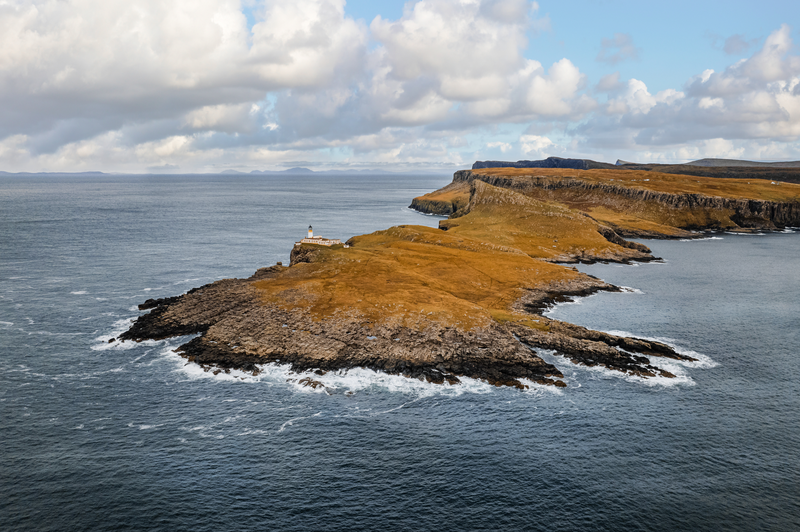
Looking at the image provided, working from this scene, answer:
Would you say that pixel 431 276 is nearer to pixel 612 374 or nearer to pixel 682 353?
pixel 612 374

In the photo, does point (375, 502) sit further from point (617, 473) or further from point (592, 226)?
point (592, 226)

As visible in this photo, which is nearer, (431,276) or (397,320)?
(397,320)

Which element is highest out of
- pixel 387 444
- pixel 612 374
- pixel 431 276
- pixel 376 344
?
pixel 431 276

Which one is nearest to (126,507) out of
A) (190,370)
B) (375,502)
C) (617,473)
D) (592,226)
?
(375,502)

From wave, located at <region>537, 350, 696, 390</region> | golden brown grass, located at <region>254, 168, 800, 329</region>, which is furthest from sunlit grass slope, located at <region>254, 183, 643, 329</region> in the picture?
wave, located at <region>537, 350, 696, 390</region>

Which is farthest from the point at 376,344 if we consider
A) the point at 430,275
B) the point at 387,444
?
the point at 430,275

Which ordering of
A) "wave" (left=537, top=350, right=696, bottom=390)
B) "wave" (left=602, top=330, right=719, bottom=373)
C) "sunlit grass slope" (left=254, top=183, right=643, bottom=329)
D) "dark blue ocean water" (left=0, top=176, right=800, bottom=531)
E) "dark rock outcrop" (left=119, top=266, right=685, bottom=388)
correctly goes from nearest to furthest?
"dark blue ocean water" (left=0, top=176, right=800, bottom=531) < "wave" (left=537, top=350, right=696, bottom=390) < "dark rock outcrop" (left=119, top=266, right=685, bottom=388) < "wave" (left=602, top=330, right=719, bottom=373) < "sunlit grass slope" (left=254, top=183, right=643, bottom=329)

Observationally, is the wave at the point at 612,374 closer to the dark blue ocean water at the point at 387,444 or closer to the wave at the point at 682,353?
the dark blue ocean water at the point at 387,444

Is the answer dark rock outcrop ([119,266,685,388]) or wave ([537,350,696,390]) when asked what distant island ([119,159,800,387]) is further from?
wave ([537,350,696,390])

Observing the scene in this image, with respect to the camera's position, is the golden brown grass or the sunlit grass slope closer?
the golden brown grass

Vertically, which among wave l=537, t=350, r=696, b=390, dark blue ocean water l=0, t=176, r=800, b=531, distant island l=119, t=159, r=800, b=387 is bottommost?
dark blue ocean water l=0, t=176, r=800, b=531

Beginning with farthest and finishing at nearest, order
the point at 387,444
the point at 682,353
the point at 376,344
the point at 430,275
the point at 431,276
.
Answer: the point at 430,275, the point at 431,276, the point at 682,353, the point at 376,344, the point at 387,444
